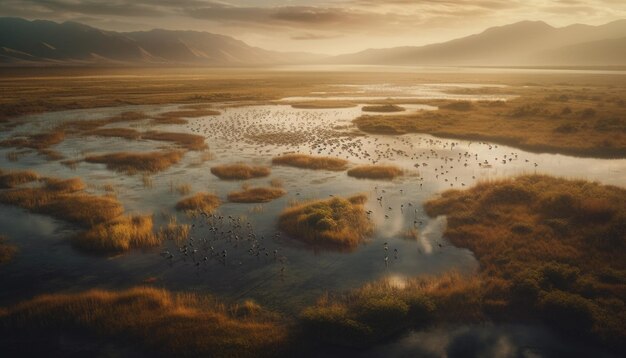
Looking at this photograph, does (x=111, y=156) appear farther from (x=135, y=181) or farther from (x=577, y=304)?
(x=577, y=304)

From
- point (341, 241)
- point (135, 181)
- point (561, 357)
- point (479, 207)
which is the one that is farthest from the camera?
point (135, 181)

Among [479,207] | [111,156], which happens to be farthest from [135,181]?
[479,207]

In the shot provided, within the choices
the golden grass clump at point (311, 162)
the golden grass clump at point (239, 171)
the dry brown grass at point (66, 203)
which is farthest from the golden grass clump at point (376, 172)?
the dry brown grass at point (66, 203)

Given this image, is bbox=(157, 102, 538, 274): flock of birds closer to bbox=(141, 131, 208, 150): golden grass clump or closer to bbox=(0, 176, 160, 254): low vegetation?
bbox=(141, 131, 208, 150): golden grass clump

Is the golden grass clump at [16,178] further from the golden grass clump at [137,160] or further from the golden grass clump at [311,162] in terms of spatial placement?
the golden grass clump at [311,162]

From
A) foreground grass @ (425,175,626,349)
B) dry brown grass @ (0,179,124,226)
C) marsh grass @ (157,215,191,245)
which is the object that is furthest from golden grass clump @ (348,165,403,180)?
dry brown grass @ (0,179,124,226)

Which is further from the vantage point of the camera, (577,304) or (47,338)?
(577,304)

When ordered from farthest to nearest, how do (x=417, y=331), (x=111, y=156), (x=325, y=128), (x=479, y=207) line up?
(x=325, y=128)
(x=111, y=156)
(x=479, y=207)
(x=417, y=331)
